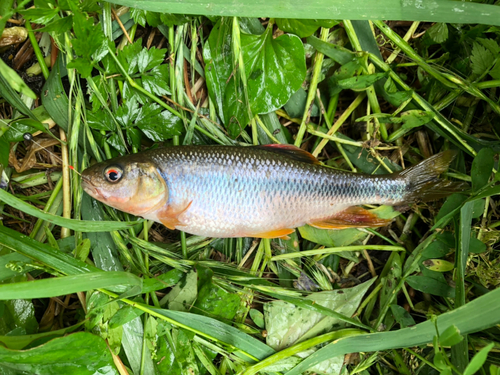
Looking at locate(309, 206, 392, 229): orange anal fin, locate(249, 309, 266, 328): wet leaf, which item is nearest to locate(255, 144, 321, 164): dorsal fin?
locate(309, 206, 392, 229): orange anal fin

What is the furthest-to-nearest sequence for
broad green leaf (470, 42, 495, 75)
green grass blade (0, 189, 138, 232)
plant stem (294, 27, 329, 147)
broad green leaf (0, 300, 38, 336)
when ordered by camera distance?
1. plant stem (294, 27, 329, 147)
2. broad green leaf (470, 42, 495, 75)
3. broad green leaf (0, 300, 38, 336)
4. green grass blade (0, 189, 138, 232)

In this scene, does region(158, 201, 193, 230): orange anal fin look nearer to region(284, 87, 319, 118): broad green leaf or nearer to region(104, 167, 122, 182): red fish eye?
region(104, 167, 122, 182): red fish eye

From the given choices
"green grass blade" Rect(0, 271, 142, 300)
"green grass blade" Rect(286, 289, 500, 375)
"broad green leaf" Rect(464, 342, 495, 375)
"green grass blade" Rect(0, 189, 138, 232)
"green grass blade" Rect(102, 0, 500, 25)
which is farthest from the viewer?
"green grass blade" Rect(102, 0, 500, 25)

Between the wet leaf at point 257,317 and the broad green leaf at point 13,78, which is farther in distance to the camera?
the wet leaf at point 257,317

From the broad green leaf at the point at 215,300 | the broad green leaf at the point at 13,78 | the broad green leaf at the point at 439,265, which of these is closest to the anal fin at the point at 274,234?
the broad green leaf at the point at 215,300

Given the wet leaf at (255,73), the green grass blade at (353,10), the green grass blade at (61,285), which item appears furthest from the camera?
the wet leaf at (255,73)

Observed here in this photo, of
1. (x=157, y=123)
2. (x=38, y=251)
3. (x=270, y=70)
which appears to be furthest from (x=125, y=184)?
(x=270, y=70)

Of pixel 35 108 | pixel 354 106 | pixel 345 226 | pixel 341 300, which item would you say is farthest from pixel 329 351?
pixel 35 108

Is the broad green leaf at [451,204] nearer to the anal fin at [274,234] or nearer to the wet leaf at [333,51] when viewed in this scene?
the anal fin at [274,234]

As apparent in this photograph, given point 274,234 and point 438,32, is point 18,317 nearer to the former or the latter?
point 274,234

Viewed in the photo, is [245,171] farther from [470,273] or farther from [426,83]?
[470,273]
